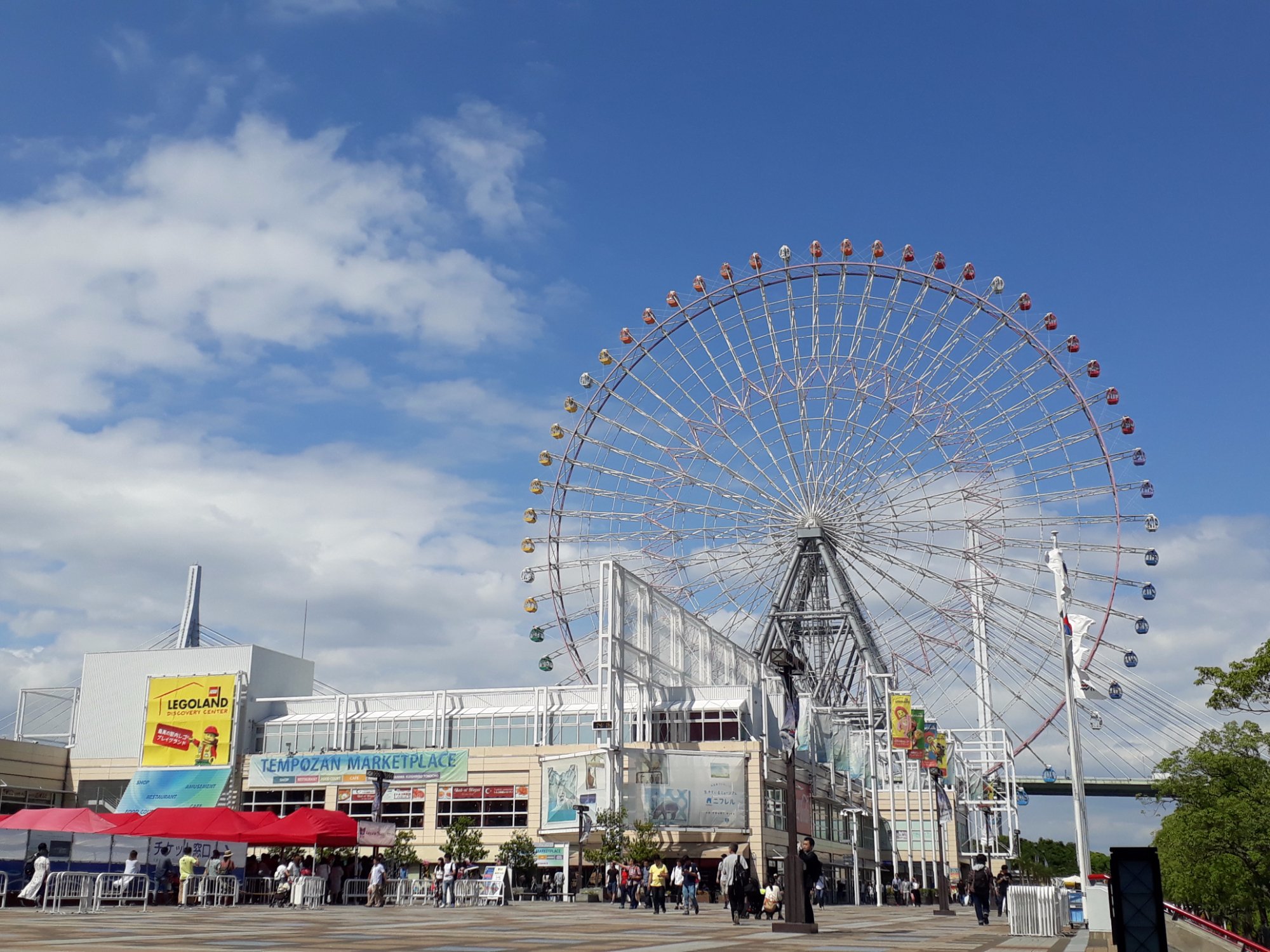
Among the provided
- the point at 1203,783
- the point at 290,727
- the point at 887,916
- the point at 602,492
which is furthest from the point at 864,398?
the point at 290,727

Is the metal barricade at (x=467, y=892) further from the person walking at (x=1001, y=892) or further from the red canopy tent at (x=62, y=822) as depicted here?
the person walking at (x=1001, y=892)

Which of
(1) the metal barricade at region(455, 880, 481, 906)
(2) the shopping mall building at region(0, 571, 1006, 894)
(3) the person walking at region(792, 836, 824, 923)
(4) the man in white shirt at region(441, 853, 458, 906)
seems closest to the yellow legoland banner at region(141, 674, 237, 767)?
(2) the shopping mall building at region(0, 571, 1006, 894)

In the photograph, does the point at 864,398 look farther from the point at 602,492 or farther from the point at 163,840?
the point at 163,840

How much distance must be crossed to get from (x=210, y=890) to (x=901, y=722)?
101 feet

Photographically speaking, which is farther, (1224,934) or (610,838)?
(610,838)

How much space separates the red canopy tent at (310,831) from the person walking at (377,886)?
190 cm

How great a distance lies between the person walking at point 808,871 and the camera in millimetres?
25359

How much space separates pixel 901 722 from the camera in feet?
182

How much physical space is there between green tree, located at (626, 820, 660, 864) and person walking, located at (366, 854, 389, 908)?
57.8 ft

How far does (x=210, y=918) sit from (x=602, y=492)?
4234 cm

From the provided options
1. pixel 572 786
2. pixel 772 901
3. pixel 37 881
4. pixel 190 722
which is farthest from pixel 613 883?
pixel 190 722

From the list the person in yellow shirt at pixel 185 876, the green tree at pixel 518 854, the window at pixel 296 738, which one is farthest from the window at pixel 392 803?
the person in yellow shirt at pixel 185 876

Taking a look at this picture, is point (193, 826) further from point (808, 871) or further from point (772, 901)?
point (808, 871)

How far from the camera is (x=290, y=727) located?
261 feet
